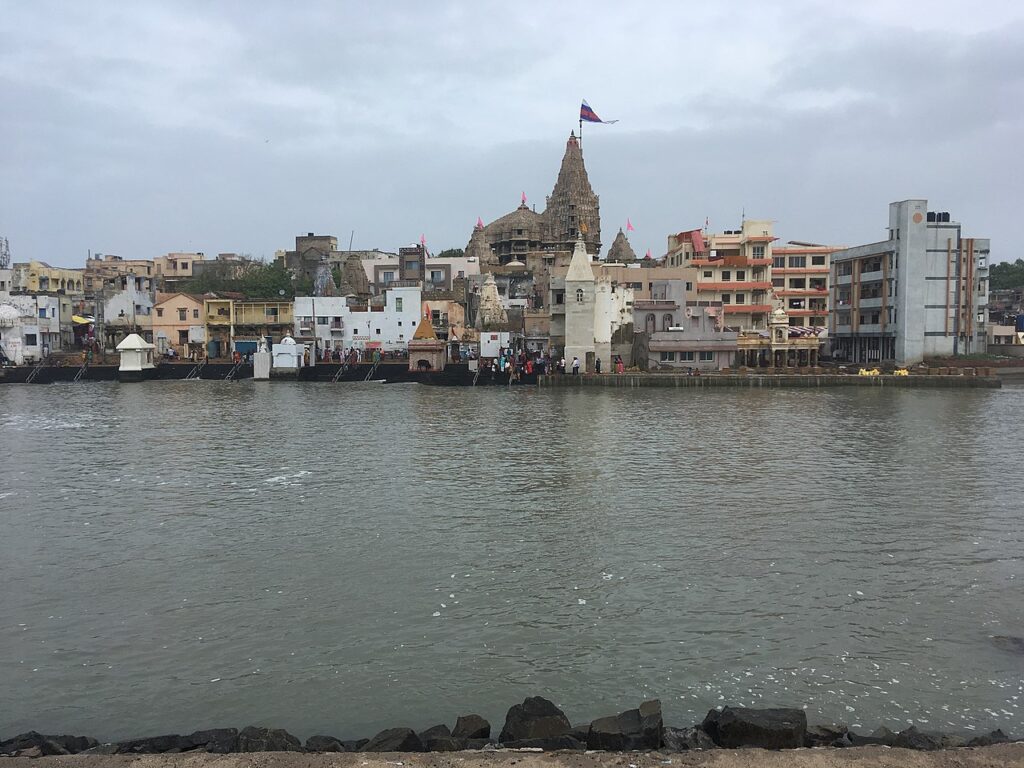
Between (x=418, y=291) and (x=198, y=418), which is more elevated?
(x=418, y=291)

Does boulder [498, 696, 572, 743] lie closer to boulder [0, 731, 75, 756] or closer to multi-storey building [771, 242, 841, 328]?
boulder [0, 731, 75, 756]

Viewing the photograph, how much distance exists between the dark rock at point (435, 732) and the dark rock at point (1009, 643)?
728 centimetres

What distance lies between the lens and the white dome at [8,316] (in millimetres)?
65188

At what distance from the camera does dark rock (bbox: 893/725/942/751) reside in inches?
295

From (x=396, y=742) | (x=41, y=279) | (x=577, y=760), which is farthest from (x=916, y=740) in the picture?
(x=41, y=279)

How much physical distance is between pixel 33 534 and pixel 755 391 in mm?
44017

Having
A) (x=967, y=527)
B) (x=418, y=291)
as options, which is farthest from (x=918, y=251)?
(x=967, y=527)

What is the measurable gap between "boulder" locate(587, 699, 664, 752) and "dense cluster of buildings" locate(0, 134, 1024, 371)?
50.4m

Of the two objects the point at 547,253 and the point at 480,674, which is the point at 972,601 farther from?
the point at 547,253

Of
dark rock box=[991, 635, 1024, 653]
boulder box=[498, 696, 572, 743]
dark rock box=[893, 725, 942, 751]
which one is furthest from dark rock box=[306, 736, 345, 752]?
dark rock box=[991, 635, 1024, 653]


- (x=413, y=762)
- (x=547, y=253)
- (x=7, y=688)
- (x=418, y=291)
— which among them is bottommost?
(x=7, y=688)

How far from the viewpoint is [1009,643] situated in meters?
10.4

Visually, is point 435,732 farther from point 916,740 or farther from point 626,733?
point 916,740

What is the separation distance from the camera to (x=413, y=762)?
6.50 metres
